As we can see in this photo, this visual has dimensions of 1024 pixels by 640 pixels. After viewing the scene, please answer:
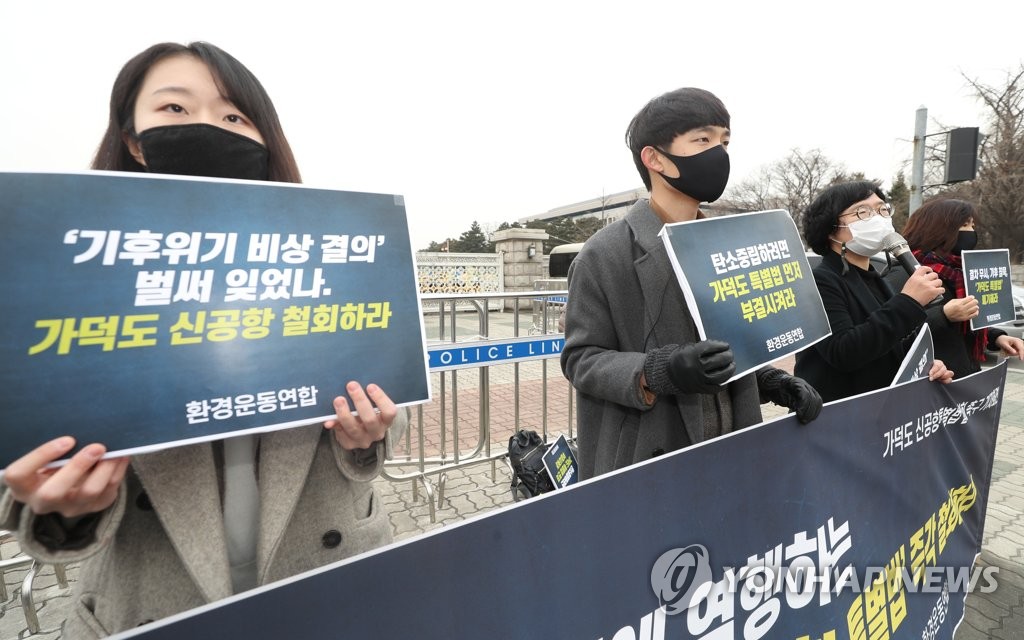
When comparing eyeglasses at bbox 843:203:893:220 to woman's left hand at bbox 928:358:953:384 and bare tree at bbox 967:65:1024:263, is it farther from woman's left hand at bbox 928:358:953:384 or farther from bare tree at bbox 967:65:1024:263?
bare tree at bbox 967:65:1024:263

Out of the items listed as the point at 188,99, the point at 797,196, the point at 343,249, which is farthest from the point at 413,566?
the point at 797,196

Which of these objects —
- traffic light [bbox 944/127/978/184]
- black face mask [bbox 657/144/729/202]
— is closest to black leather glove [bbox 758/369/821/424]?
black face mask [bbox 657/144/729/202]

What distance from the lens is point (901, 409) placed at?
1817 mm

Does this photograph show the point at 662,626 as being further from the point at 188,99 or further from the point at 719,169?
the point at 188,99

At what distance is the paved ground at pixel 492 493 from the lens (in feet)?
8.32

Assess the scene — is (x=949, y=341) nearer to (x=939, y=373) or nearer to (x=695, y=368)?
(x=939, y=373)

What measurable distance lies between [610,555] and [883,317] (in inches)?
64.4

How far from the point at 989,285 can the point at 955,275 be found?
0.51ft

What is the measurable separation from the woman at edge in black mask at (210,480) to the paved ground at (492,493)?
2.23 m

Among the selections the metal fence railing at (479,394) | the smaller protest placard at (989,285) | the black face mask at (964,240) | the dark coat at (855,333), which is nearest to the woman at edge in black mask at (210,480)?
the metal fence railing at (479,394)

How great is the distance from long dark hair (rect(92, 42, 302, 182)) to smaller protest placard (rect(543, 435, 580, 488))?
2.39 meters

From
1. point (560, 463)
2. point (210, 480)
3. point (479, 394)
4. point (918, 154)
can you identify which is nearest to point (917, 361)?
point (560, 463)

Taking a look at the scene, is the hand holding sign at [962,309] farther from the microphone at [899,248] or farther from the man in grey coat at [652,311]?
the man in grey coat at [652,311]

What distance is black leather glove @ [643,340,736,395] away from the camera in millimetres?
1214
